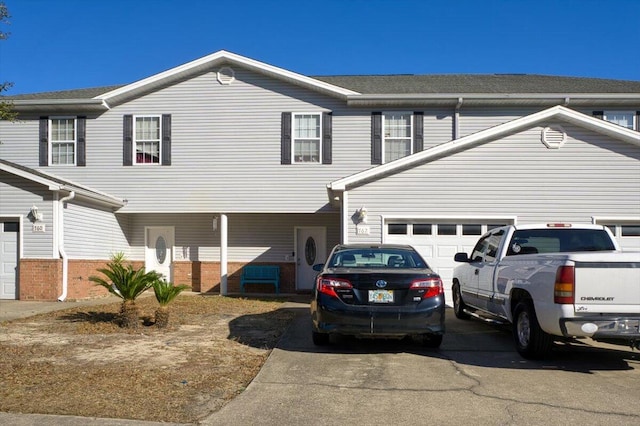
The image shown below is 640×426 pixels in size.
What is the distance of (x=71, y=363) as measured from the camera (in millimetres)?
7508

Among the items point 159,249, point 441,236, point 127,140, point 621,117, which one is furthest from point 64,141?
point 621,117

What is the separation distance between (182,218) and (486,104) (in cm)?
992

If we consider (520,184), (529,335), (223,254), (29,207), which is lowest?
(529,335)

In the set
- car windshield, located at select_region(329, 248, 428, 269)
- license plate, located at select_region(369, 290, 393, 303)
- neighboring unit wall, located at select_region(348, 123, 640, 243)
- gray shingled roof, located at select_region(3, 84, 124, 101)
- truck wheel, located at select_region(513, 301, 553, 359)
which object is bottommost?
truck wheel, located at select_region(513, 301, 553, 359)

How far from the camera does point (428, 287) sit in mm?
7891

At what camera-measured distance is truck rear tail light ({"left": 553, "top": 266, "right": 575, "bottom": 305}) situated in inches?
265

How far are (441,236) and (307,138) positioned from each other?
17.2 ft

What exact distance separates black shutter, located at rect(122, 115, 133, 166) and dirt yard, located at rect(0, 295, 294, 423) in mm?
6582

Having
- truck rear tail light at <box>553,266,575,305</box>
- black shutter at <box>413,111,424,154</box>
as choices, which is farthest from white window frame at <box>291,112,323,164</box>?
truck rear tail light at <box>553,266,575,305</box>

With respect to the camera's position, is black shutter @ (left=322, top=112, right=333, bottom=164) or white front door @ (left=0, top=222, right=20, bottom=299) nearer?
white front door @ (left=0, top=222, right=20, bottom=299)

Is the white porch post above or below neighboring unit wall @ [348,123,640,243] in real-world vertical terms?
below

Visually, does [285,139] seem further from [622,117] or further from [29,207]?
[622,117]

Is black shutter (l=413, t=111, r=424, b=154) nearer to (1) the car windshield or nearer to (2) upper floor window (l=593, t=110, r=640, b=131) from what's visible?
(2) upper floor window (l=593, t=110, r=640, b=131)

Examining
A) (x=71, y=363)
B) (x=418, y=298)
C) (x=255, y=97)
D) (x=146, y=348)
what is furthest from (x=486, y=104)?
(x=71, y=363)
